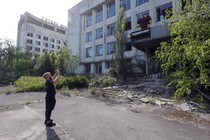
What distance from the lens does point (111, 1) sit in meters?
26.8

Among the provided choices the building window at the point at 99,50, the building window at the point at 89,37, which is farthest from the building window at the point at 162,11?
the building window at the point at 89,37

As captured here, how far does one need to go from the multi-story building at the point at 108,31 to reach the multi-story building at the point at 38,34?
2883 centimetres

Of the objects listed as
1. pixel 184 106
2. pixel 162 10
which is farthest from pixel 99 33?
pixel 184 106

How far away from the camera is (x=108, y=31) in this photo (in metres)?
26.8

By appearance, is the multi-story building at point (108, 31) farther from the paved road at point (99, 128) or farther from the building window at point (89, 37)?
the paved road at point (99, 128)

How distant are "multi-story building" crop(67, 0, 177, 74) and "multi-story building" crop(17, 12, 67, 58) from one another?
94.6 feet

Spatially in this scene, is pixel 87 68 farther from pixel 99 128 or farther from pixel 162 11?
pixel 99 128

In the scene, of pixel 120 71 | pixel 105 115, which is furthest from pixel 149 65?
pixel 105 115

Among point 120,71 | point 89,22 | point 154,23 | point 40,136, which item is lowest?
point 40,136

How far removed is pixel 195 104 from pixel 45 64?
23724 mm

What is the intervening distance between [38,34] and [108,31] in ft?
158

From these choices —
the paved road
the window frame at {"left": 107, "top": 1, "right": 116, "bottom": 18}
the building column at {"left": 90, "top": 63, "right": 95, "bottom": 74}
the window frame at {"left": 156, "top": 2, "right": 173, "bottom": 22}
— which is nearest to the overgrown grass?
the paved road

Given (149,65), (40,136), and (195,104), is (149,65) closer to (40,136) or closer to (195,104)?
(195,104)

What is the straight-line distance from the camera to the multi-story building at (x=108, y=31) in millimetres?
15553
